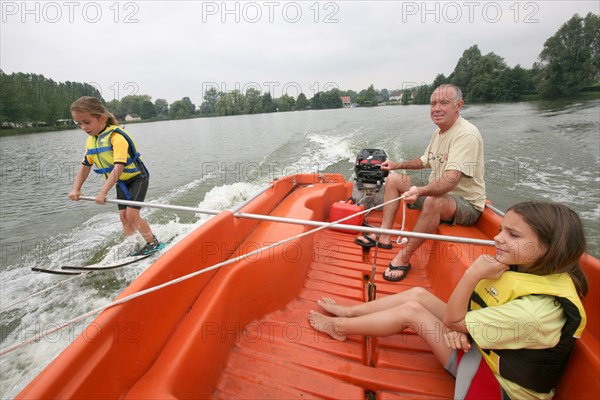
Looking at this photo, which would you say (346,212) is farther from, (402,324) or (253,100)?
(253,100)

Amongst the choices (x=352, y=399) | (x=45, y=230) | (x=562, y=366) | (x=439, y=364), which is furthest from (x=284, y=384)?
(x=45, y=230)

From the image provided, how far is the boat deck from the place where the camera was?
148 cm

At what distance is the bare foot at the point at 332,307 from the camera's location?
6.16ft

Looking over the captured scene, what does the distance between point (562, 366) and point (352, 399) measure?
0.89 meters

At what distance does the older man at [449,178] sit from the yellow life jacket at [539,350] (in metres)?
1.15

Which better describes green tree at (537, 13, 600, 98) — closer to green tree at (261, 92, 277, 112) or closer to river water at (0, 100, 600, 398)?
river water at (0, 100, 600, 398)

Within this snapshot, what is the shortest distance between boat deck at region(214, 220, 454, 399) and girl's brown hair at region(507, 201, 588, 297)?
0.84 m

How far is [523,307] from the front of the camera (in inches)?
41.9

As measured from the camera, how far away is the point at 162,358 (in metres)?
1.34

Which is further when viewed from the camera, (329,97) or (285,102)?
(285,102)

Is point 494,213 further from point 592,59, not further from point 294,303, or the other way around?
point 592,59

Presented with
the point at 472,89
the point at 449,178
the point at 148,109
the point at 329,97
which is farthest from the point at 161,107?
the point at 449,178

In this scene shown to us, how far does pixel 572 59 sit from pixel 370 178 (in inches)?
1531

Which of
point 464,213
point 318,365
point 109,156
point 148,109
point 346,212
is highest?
point 148,109
